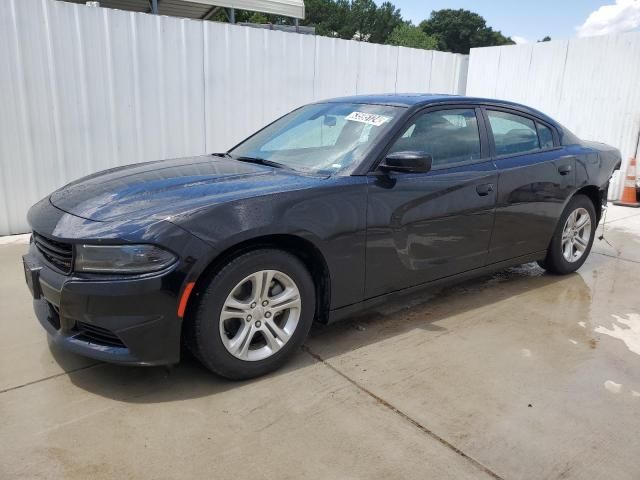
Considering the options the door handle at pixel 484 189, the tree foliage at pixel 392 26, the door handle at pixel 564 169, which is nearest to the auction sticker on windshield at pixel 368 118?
the door handle at pixel 484 189

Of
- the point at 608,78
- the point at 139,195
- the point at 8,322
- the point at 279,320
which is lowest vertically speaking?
the point at 8,322

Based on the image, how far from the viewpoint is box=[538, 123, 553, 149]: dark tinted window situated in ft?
14.8

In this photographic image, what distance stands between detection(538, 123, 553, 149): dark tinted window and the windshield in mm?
1603

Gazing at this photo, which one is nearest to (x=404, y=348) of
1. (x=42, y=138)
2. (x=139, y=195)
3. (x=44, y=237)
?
(x=139, y=195)

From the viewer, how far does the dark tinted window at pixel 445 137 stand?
11.7 ft

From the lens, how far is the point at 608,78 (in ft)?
28.3

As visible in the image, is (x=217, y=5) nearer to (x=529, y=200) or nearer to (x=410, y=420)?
(x=529, y=200)

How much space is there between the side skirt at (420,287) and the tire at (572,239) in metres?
0.17

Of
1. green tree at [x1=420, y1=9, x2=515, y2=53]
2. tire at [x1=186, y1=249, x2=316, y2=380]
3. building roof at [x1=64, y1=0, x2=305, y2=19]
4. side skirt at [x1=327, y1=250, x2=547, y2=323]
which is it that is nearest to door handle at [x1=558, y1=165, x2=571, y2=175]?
side skirt at [x1=327, y1=250, x2=547, y2=323]

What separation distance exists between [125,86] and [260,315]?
4408 millimetres

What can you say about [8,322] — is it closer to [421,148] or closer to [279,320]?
[279,320]

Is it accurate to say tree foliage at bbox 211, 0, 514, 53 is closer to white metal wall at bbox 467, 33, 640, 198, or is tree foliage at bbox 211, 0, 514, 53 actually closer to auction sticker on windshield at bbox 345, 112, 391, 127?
white metal wall at bbox 467, 33, 640, 198

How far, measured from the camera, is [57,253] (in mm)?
2725

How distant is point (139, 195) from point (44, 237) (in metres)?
0.54
